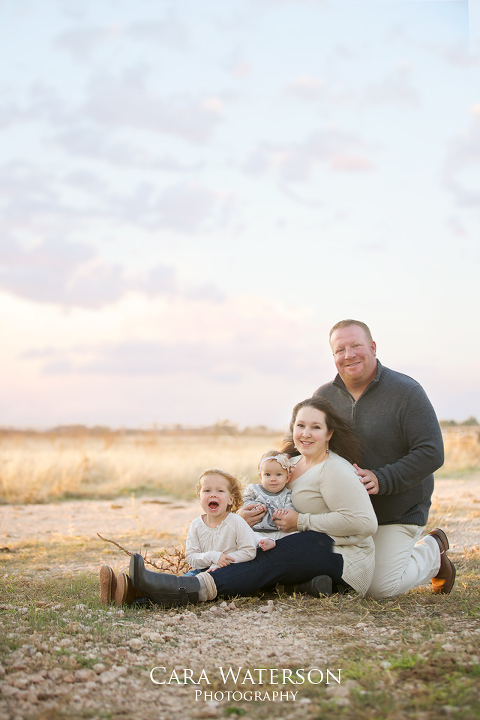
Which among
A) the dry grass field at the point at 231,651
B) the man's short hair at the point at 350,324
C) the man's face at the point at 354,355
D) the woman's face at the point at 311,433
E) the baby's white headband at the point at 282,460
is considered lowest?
the dry grass field at the point at 231,651

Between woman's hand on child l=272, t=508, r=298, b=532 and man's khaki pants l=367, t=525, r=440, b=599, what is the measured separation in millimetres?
725

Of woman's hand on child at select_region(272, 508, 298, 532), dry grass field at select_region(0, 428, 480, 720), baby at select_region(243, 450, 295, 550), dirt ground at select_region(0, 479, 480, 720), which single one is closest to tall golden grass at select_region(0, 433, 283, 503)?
dry grass field at select_region(0, 428, 480, 720)

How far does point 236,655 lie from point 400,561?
1.80 meters

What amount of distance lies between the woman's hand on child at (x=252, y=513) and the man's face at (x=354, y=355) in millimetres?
1243

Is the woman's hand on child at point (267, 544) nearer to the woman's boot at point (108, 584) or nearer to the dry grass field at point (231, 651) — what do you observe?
the dry grass field at point (231, 651)

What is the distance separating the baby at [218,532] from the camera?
189 inches

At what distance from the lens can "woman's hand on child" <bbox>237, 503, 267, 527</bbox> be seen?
16.3ft

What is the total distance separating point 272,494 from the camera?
5.08 m

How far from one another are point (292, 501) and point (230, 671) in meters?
1.75

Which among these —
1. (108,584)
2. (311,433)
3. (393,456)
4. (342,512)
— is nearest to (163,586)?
(108,584)

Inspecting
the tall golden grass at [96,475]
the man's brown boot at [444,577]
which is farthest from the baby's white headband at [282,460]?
the tall golden grass at [96,475]

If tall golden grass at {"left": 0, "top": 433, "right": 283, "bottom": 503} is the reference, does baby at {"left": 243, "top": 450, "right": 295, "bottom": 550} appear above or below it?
above

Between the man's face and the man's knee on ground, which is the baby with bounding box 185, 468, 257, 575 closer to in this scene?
the man's knee on ground

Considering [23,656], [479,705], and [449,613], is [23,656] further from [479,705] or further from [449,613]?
[449,613]
